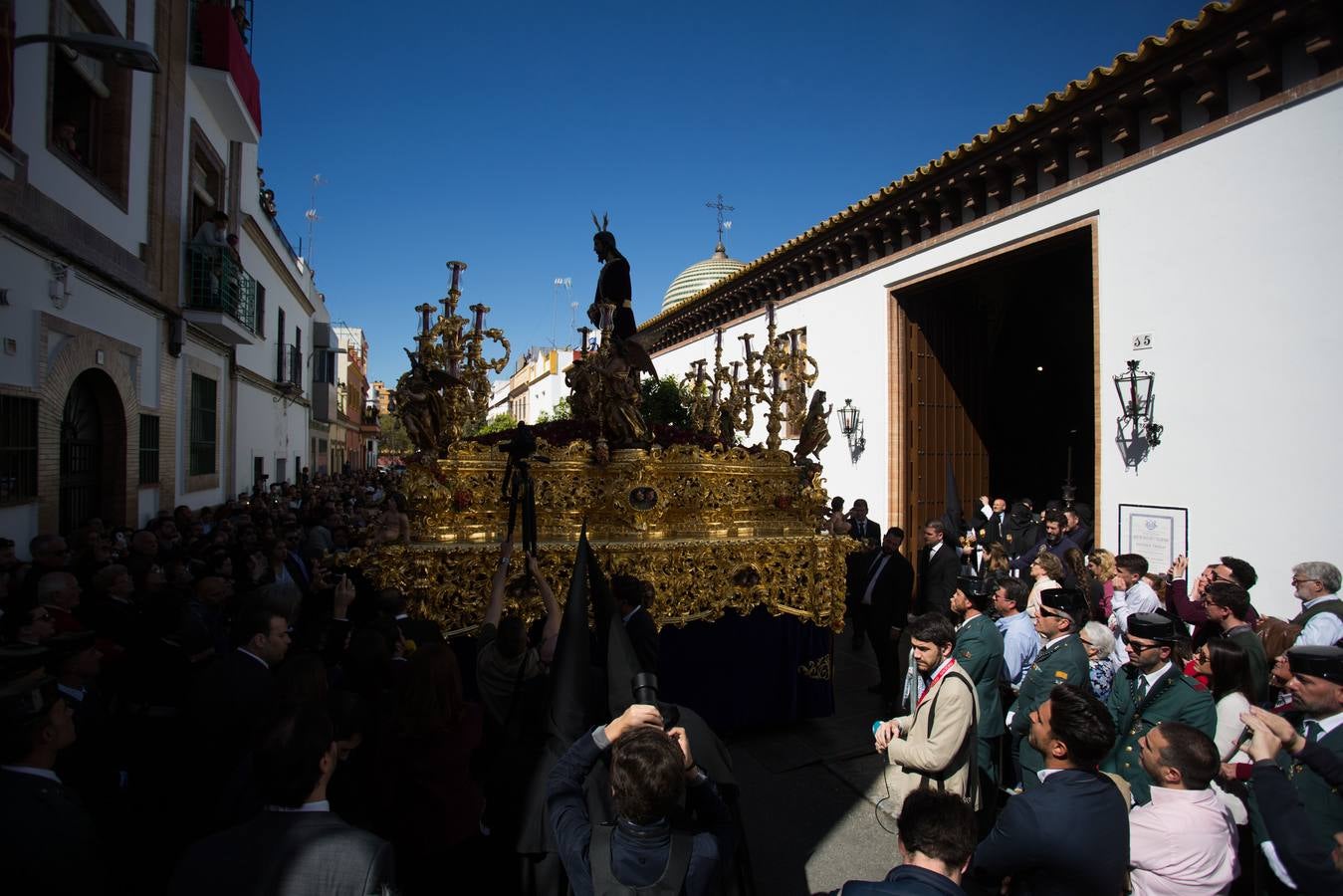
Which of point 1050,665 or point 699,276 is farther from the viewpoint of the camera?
point 699,276

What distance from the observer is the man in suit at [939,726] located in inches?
139

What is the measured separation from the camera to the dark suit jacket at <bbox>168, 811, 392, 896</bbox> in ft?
6.37

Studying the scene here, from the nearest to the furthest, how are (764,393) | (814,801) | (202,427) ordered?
(814,801) → (764,393) → (202,427)

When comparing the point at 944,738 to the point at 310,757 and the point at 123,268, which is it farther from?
the point at 123,268

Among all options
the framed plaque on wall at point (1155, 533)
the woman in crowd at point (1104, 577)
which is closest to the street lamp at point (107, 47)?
the woman in crowd at point (1104, 577)

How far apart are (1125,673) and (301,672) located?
4400mm

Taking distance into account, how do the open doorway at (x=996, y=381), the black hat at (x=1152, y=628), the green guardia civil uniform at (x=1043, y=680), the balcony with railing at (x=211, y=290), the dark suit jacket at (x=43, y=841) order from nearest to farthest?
the dark suit jacket at (x=43, y=841), the black hat at (x=1152, y=628), the green guardia civil uniform at (x=1043, y=680), the balcony with railing at (x=211, y=290), the open doorway at (x=996, y=381)

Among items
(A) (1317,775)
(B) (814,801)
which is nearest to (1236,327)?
(A) (1317,775)

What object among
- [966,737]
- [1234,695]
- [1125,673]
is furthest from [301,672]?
[1234,695]

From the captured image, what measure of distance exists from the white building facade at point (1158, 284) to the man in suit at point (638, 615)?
6.70 metres

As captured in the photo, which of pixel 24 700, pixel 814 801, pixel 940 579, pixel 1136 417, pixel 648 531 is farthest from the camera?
pixel 1136 417

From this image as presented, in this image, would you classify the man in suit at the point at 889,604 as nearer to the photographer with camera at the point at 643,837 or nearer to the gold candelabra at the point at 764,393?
the gold candelabra at the point at 764,393

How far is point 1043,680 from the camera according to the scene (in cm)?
405

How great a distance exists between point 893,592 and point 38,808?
6380mm
